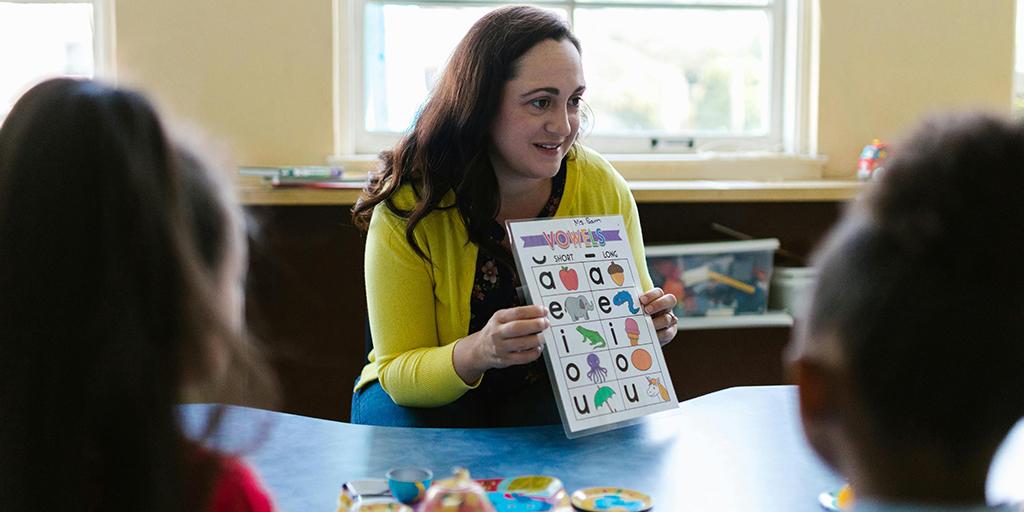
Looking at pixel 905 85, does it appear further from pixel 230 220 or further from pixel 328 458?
pixel 230 220

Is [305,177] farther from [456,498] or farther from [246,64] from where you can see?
[456,498]

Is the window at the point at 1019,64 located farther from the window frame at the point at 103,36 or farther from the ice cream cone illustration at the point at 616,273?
the window frame at the point at 103,36

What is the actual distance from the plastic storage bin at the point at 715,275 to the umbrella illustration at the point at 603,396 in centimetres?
131

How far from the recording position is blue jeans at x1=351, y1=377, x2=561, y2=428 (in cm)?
186

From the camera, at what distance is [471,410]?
1.90 m

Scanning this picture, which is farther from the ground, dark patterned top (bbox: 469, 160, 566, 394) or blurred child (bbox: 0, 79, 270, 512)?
blurred child (bbox: 0, 79, 270, 512)

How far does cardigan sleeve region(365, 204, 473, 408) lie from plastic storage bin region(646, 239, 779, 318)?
111 cm

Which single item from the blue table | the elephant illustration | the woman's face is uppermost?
the woman's face

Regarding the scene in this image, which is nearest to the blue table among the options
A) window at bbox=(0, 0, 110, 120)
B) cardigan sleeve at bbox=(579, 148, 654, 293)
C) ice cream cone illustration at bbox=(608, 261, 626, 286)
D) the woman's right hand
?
the woman's right hand

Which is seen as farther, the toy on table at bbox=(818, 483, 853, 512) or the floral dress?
the floral dress

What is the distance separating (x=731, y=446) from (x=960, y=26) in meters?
2.24

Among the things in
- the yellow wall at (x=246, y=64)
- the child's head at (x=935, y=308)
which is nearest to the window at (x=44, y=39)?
the yellow wall at (x=246, y=64)

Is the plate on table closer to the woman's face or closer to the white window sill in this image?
the woman's face

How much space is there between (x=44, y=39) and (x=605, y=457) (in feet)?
7.73
